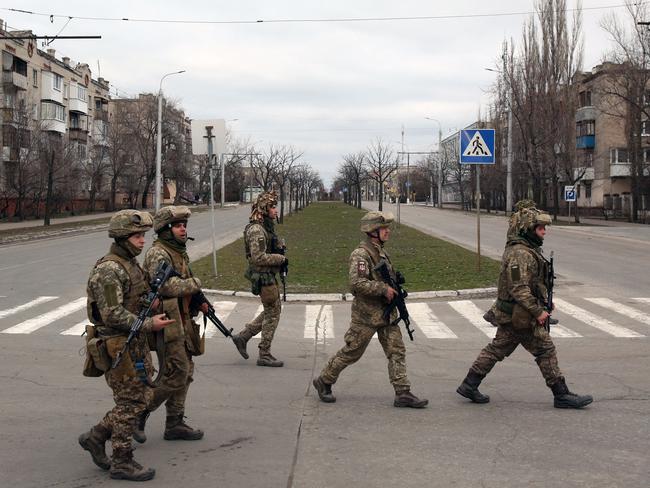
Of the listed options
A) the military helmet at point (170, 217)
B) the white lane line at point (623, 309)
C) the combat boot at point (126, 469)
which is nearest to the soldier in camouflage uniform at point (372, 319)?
the military helmet at point (170, 217)

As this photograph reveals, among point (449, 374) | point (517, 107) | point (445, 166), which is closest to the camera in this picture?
point (449, 374)

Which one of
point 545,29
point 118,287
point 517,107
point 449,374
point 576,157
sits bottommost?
point 449,374

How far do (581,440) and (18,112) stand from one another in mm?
41012

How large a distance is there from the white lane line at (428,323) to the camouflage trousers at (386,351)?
3470 mm

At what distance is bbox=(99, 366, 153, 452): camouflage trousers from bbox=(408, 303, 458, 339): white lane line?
5643 mm

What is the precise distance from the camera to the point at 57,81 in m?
60.2

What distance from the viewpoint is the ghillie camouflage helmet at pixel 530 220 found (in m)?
6.00

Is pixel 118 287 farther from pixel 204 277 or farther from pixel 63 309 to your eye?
pixel 204 277

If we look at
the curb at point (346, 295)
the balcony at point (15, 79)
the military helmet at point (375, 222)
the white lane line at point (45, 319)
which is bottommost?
the white lane line at point (45, 319)

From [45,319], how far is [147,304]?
7.16 m

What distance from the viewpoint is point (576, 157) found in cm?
4756

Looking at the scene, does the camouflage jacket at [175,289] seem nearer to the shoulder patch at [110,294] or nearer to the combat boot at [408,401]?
the shoulder patch at [110,294]

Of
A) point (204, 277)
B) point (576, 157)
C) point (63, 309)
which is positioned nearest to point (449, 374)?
point (63, 309)

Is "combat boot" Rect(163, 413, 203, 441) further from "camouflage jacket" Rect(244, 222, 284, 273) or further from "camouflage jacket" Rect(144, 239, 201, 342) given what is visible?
"camouflage jacket" Rect(244, 222, 284, 273)
